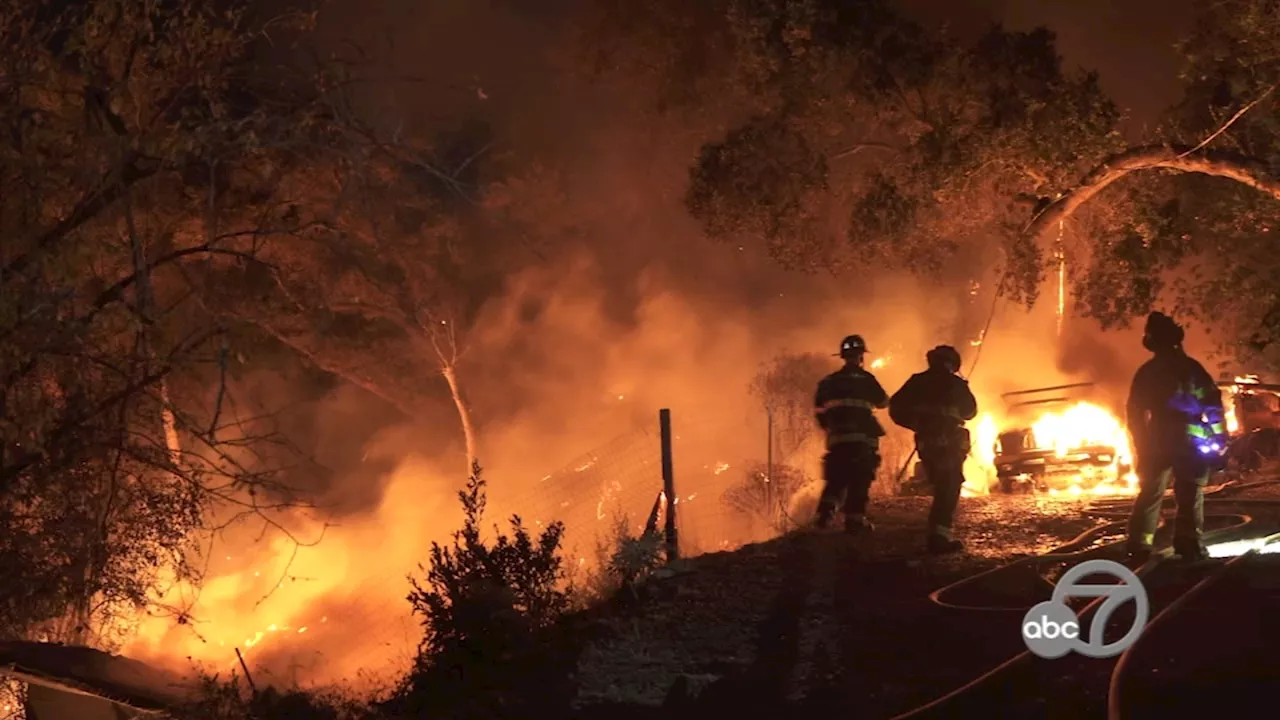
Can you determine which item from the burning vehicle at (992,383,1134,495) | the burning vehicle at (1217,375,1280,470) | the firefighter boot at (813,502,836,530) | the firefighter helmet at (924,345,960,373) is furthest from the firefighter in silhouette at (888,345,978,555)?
the burning vehicle at (1217,375,1280,470)

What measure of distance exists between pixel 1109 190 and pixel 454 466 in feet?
63.3

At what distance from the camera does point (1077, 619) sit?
6.41 m

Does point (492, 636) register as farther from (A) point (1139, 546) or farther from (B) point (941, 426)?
(A) point (1139, 546)

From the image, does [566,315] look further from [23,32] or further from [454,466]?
[23,32]

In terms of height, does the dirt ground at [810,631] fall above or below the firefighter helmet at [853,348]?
below

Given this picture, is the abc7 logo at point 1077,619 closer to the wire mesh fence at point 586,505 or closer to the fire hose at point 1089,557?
the fire hose at point 1089,557

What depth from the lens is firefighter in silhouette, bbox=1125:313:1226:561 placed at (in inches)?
313

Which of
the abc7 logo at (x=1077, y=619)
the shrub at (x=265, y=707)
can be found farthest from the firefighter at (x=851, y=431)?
the shrub at (x=265, y=707)

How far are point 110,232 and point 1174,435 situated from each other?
6.76 m

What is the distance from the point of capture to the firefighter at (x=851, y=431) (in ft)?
30.9

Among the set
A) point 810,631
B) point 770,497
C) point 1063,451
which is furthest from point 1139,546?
point 1063,451

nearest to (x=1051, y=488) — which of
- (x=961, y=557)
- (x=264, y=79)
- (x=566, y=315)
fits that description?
(x=961, y=557)

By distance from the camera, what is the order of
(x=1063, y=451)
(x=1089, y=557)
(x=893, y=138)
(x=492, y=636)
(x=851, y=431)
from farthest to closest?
(x=893, y=138) → (x=1063, y=451) → (x=851, y=431) → (x=1089, y=557) → (x=492, y=636)

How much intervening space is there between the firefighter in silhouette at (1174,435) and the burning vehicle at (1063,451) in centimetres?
599
